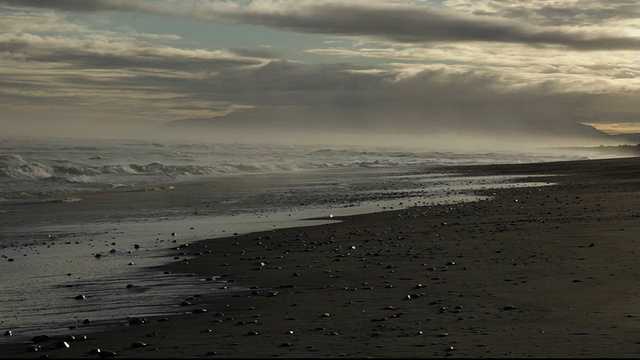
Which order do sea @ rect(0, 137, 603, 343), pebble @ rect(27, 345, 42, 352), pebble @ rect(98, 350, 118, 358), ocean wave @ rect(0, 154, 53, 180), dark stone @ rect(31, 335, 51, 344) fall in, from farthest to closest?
ocean wave @ rect(0, 154, 53, 180) → sea @ rect(0, 137, 603, 343) → dark stone @ rect(31, 335, 51, 344) → pebble @ rect(27, 345, 42, 352) → pebble @ rect(98, 350, 118, 358)

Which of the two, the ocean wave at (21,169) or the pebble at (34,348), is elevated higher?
the ocean wave at (21,169)

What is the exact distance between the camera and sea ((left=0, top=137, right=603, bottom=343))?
1118 centimetres

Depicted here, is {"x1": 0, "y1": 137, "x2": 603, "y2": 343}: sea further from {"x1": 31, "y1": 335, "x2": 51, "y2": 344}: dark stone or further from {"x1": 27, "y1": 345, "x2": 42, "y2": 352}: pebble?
{"x1": 27, "y1": 345, "x2": 42, "y2": 352}: pebble

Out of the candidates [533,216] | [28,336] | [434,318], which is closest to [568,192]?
[533,216]

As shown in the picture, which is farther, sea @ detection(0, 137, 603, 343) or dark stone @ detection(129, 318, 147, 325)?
sea @ detection(0, 137, 603, 343)

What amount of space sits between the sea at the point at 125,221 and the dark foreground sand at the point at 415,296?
2.89 ft

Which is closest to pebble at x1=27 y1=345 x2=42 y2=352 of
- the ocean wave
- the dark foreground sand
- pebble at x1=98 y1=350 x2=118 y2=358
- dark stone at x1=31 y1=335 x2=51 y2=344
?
the dark foreground sand

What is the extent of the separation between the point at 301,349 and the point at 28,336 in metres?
3.42

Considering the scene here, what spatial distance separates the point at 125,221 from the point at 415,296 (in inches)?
574

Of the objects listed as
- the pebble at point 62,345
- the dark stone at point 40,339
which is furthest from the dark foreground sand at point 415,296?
the dark stone at point 40,339

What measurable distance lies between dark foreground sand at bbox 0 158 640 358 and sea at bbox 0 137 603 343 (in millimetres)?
881

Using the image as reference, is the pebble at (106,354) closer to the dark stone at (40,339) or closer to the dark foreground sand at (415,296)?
the dark foreground sand at (415,296)

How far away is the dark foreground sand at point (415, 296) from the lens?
317 inches

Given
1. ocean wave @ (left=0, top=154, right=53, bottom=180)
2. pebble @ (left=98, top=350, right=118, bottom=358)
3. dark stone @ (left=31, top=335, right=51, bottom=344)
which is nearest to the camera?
pebble @ (left=98, top=350, right=118, bottom=358)
